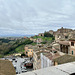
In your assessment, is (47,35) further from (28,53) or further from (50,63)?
(50,63)

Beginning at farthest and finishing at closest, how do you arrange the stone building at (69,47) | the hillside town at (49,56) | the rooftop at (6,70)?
the stone building at (69,47)
the hillside town at (49,56)
the rooftop at (6,70)

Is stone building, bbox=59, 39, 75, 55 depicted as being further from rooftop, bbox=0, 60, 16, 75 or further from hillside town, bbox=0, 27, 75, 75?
rooftop, bbox=0, 60, 16, 75

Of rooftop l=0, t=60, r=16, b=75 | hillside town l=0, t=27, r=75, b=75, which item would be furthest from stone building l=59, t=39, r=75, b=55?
rooftop l=0, t=60, r=16, b=75

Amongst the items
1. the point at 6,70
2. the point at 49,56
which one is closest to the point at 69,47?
the point at 49,56

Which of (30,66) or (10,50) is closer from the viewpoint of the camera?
(30,66)

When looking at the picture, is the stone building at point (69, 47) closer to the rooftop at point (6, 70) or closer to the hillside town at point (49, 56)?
the hillside town at point (49, 56)

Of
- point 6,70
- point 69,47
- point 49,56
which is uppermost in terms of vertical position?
point 69,47

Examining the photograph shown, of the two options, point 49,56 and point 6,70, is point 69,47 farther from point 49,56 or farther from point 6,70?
point 6,70

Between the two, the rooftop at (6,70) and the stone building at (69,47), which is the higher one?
the stone building at (69,47)

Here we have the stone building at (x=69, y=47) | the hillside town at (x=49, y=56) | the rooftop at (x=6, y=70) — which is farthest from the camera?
the stone building at (x=69, y=47)

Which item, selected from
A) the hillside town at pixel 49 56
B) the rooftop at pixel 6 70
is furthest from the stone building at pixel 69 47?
the rooftop at pixel 6 70

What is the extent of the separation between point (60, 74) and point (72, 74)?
1.06ft

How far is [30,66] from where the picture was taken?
28.1 m

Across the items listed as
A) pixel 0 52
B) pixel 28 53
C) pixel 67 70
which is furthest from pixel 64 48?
pixel 0 52
